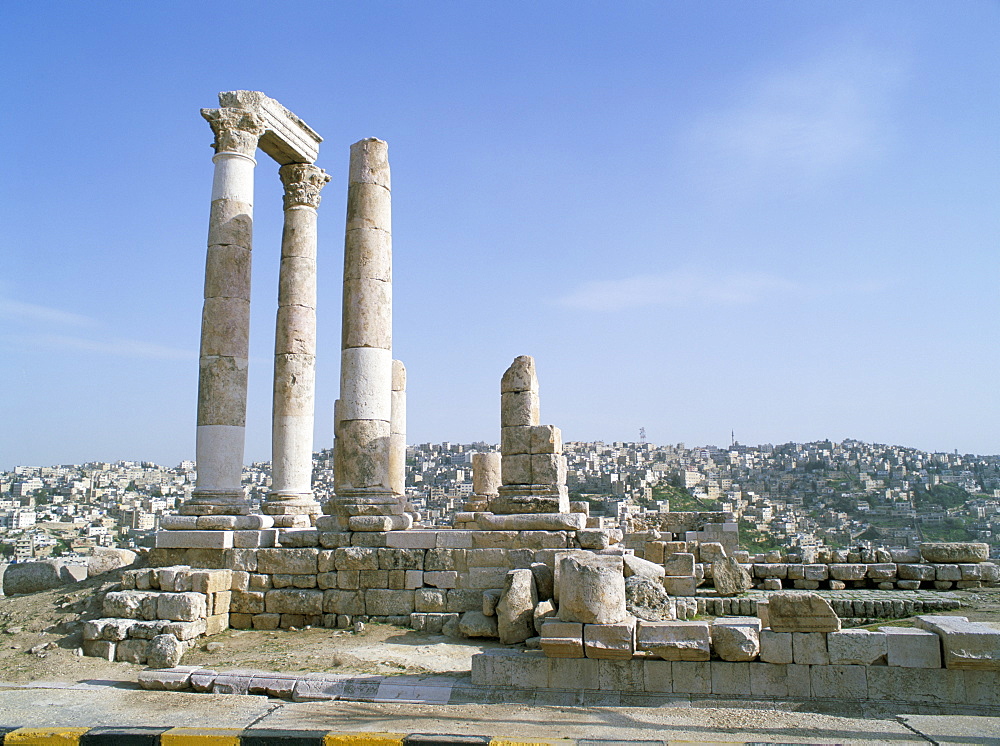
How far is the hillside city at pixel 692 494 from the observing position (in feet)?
111

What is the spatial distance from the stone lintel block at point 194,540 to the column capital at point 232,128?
7395 mm

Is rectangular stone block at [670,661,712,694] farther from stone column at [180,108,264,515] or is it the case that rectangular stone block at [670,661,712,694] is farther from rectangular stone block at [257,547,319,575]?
stone column at [180,108,264,515]

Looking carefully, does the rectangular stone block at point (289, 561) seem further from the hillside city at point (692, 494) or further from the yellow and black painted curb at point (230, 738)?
the yellow and black painted curb at point (230, 738)

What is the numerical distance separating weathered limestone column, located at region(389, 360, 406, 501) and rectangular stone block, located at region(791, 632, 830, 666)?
12.4 metres

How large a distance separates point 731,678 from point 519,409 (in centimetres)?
674

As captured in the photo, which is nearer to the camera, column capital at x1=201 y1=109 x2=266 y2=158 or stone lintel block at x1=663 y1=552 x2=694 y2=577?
stone lintel block at x1=663 y1=552 x2=694 y2=577

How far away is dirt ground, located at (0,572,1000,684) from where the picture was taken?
1009 centimetres

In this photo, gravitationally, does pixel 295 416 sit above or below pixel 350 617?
above

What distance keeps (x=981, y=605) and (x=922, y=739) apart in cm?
992

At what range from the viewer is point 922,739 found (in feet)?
20.9

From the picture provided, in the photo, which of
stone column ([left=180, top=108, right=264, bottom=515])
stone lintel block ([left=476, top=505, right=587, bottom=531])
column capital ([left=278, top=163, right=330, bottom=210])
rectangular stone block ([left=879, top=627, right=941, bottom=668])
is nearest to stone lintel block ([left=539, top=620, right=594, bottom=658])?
rectangular stone block ([left=879, top=627, right=941, bottom=668])

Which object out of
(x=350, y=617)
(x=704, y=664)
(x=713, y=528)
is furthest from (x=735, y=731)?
(x=713, y=528)

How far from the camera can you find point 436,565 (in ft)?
41.3

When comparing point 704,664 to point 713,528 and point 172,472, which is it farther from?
point 172,472
